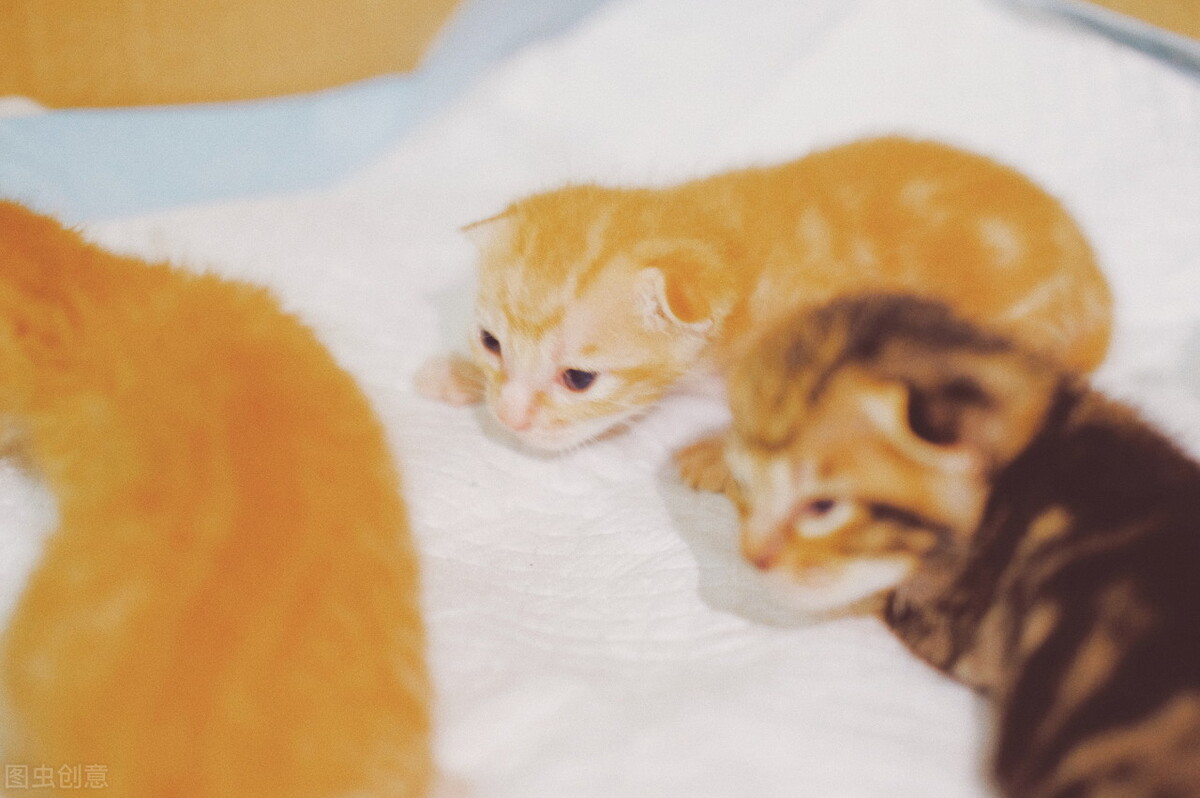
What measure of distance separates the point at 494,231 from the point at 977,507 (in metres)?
0.91

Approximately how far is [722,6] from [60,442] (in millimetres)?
2059

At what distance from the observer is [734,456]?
3.87 feet

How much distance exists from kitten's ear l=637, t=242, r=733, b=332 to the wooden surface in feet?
5.01

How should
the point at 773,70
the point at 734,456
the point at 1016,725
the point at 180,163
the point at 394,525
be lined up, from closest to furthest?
1. the point at 1016,725
2. the point at 394,525
3. the point at 734,456
4. the point at 180,163
5. the point at 773,70

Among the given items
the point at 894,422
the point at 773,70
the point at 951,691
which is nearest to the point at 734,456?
the point at 894,422

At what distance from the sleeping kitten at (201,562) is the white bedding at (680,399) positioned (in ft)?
0.63

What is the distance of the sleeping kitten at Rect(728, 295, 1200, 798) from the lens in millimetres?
895

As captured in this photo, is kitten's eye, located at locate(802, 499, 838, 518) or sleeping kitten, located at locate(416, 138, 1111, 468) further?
sleeping kitten, located at locate(416, 138, 1111, 468)

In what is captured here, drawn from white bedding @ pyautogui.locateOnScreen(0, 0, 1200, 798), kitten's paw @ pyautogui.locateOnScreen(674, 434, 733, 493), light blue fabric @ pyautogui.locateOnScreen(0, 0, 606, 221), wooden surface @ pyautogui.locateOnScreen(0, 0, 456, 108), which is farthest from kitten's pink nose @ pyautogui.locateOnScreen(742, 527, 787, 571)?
wooden surface @ pyautogui.locateOnScreen(0, 0, 456, 108)

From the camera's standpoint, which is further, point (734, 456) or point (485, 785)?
point (734, 456)

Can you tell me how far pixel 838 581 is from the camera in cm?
105

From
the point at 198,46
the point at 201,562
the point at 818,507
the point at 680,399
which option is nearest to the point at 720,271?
the point at 680,399

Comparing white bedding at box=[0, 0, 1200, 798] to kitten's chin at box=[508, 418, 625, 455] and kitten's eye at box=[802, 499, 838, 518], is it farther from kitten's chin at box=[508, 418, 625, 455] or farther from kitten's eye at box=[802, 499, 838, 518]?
kitten's eye at box=[802, 499, 838, 518]

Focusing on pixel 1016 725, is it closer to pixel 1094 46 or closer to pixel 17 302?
pixel 17 302
